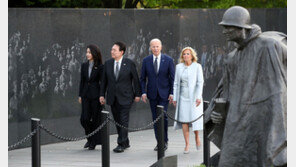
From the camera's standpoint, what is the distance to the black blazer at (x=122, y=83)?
573 inches

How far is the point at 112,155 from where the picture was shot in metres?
14.3

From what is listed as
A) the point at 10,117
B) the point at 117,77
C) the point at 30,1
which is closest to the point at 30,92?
the point at 10,117

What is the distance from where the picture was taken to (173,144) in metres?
15.8

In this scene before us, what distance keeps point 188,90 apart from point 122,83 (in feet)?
4.14

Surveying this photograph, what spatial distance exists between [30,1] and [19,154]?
7.18 metres

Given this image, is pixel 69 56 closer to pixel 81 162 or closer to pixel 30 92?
pixel 30 92

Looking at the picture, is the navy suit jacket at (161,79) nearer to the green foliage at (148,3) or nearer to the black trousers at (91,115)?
the black trousers at (91,115)

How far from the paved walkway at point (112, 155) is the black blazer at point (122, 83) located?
105 cm

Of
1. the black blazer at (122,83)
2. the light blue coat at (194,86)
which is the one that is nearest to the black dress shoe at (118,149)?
the black blazer at (122,83)

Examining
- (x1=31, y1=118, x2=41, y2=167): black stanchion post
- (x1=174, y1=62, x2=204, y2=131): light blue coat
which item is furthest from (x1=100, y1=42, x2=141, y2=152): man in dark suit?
(x1=31, y1=118, x2=41, y2=167): black stanchion post

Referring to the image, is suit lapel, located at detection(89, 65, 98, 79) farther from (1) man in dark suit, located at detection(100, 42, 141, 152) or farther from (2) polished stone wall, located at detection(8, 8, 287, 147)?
(2) polished stone wall, located at detection(8, 8, 287, 147)

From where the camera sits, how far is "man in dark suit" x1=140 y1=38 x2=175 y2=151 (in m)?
14.7

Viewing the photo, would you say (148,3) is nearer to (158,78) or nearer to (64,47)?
(64,47)

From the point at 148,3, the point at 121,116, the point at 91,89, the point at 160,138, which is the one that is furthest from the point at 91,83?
the point at 148,3
